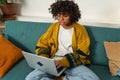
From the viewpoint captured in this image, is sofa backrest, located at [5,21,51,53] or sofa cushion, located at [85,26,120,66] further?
sofa backrest, located at [5,21,51,53]

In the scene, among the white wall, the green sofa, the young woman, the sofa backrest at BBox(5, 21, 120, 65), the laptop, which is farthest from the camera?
the white wall

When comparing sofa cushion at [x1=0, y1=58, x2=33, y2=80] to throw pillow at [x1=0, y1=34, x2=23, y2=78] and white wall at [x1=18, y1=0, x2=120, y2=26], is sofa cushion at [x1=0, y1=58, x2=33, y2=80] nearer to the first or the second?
throw pillow at [x1=0, y1=34, x2=23, y2=78]

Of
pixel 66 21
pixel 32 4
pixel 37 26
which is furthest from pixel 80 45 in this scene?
pixel 32 4

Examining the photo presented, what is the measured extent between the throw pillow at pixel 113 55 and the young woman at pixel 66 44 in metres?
0.17

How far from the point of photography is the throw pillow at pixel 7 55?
1.75 meters

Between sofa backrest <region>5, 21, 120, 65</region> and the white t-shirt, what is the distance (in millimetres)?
212

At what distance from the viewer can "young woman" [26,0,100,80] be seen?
1.61m

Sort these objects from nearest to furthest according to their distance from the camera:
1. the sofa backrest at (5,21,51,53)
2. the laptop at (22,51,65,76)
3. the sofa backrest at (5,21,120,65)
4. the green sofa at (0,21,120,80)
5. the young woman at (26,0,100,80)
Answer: the laptop at (22,51,65,76) < the young woman at (26,0,100,80) < the green sofa at (0,21,120,80) < the sofa backrest at (5,21,120,65) < the sofa backrest at (5,21,51,53)

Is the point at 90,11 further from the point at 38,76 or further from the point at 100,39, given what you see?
the point at 38,76

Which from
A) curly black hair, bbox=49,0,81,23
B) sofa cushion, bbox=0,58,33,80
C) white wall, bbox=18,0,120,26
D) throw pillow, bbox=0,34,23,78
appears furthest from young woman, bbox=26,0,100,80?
white wall, bbox=18,0,120,26

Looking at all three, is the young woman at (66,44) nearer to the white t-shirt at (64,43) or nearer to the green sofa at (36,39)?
the white t-shirt at (64,43)

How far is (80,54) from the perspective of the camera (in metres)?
1.70

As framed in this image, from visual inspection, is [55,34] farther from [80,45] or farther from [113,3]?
[113,3]

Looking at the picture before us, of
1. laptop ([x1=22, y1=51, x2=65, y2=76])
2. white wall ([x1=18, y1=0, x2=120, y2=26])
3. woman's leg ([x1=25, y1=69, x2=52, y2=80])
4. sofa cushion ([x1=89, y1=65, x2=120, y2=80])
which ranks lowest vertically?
sofa cushion ([x1=89, y1=65, x2=120, y2=80])
